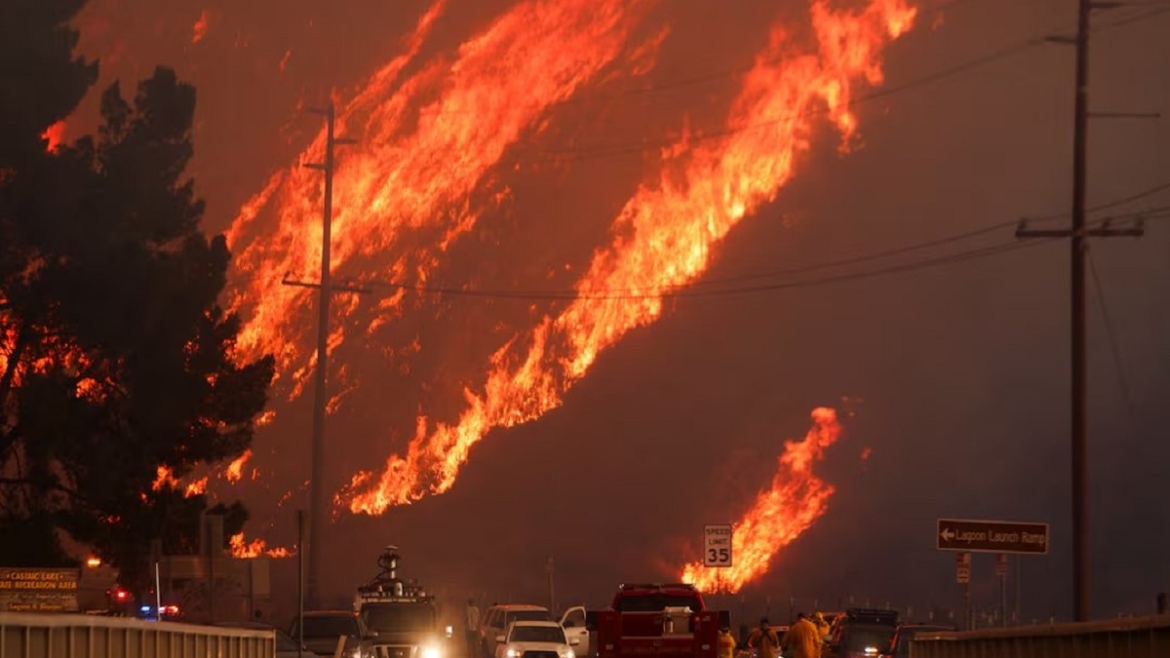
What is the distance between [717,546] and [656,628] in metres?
4.20

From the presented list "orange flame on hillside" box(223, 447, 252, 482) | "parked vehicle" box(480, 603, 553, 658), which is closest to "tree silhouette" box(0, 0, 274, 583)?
"parked vehicle" box(480, 603, 553, 658)

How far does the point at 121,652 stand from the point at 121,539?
122 feet

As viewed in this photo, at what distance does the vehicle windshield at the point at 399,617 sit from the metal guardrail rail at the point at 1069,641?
19.2 meters

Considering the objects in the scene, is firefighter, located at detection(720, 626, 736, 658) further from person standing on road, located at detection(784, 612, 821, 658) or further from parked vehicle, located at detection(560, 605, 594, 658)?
parked vehicle, located at detection(560, 605, 594, 658)

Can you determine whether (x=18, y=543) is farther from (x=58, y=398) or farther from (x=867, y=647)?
(x=867, y=647)

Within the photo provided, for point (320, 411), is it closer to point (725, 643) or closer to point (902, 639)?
point (725, 643)

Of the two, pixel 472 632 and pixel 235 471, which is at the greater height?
pixel 235 471

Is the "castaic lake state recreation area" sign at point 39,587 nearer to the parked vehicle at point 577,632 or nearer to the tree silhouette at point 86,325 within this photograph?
the tree silhouette at point 86,325

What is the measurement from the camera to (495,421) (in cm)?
7831

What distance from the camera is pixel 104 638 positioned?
19.4 meters

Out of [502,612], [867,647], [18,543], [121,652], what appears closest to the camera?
[121,652]

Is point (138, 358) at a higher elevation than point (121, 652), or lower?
higher

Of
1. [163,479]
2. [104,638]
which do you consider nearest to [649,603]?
[104,638]

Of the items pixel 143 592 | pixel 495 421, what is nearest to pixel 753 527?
pixel 495 421
